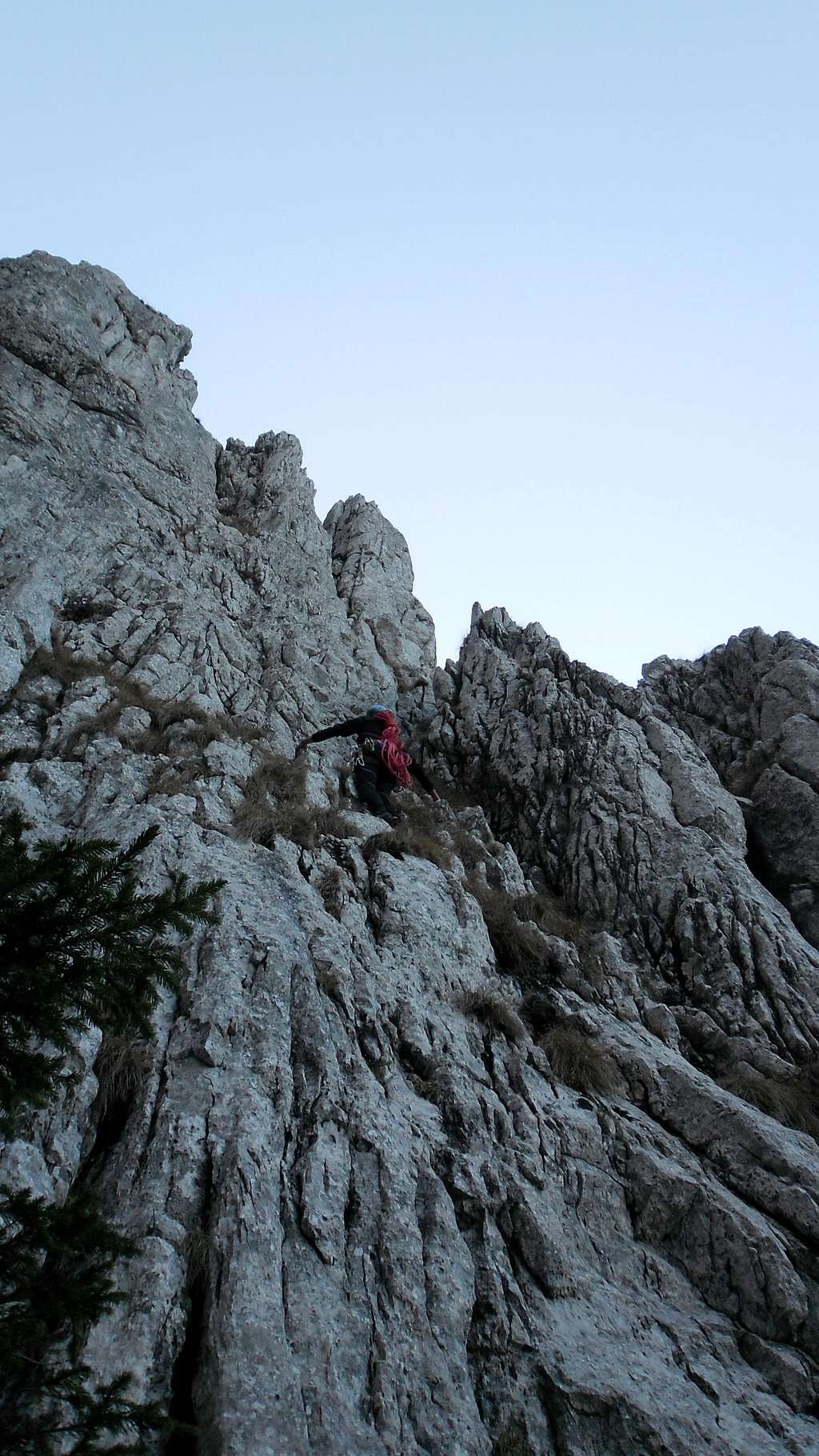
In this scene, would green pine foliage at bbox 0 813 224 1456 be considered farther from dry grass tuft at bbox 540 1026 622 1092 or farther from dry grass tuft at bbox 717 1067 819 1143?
dry grass tuft at bbox 717 1067 819 1143

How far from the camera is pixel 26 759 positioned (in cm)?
1310

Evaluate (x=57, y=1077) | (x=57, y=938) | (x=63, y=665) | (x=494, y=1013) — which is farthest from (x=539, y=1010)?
(x=63, y=665)

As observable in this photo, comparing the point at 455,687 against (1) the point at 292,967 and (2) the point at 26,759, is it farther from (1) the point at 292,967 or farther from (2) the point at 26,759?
(1) the point at 292,967

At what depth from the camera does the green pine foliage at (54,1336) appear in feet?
15.6

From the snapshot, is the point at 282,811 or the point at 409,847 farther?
the point at 409,847

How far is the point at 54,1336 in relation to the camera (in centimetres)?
526

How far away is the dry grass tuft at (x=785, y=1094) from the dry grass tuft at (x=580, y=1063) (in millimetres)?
1818

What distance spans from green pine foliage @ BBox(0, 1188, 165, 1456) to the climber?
10.5m

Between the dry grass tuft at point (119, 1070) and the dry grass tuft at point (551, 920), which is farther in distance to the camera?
the dry grass tuft at point (551, 920)

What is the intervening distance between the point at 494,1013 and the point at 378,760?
7.23 metres

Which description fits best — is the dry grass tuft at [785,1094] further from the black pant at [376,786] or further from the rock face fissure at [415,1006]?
the black pant at [376,786]

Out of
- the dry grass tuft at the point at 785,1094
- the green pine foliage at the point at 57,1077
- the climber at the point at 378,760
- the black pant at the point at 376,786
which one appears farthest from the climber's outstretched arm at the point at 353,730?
the green pine foliage at the point at 57,1077

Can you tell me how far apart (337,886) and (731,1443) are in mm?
7270

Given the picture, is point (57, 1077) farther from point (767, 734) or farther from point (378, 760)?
point (767, 734)
